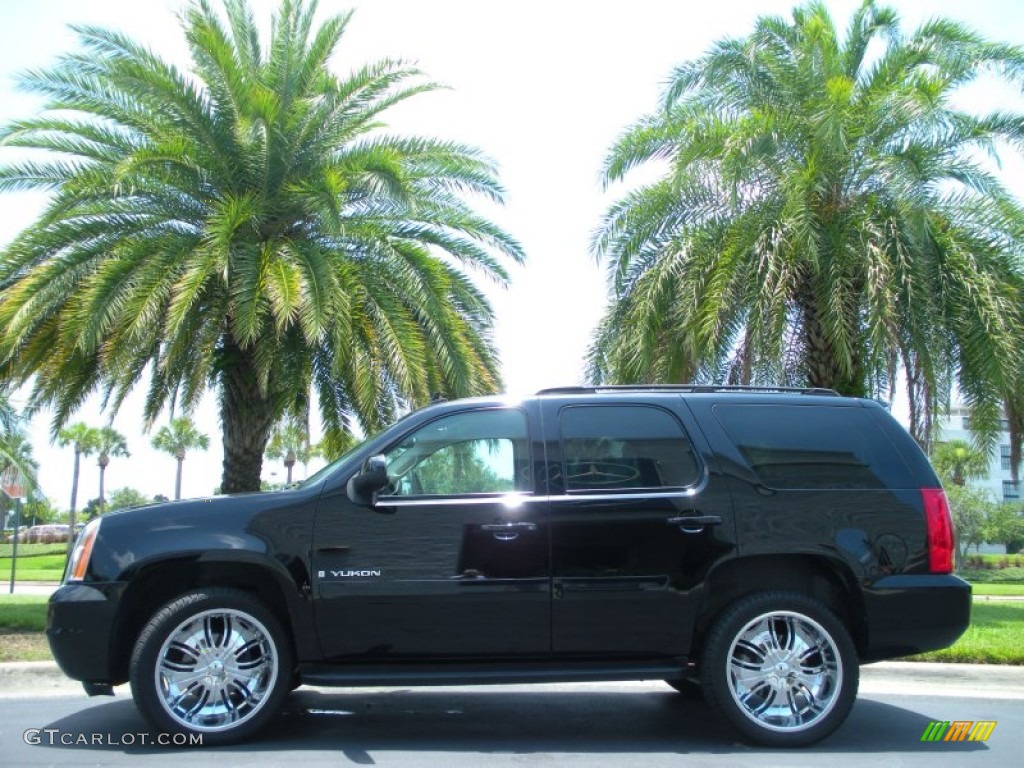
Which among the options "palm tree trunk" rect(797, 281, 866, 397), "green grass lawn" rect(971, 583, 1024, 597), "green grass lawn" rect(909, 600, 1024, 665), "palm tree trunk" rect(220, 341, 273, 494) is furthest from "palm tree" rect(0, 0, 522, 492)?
"green grass lawn" rect(971, 583, 1024, 597)

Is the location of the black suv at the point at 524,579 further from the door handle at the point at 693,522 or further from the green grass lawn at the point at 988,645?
the green grass lawn at the point at 988,645

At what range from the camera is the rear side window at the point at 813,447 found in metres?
6.21

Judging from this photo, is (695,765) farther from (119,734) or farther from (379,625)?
(119,734)

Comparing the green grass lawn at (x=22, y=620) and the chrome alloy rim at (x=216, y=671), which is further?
the green grass lawn at (x=22, y=620)

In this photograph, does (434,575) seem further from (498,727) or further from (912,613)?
(912,613)

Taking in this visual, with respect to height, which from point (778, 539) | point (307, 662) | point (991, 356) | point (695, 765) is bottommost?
point (695, 765)

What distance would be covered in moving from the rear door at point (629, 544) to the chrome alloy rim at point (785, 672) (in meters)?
0.35

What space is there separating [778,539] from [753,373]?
7.99m

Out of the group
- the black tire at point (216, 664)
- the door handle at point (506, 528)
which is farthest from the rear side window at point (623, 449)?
the black tire at point (216, 664)

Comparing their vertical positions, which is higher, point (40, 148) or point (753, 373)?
point (40, 148)

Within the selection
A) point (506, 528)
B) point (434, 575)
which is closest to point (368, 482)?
point (434, 575)

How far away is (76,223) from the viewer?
12.3 meters

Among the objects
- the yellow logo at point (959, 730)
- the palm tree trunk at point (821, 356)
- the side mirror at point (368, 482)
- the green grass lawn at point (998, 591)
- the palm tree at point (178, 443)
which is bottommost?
the green grass lawn at point (998, 591)

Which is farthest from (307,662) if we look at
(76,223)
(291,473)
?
(291,473)
